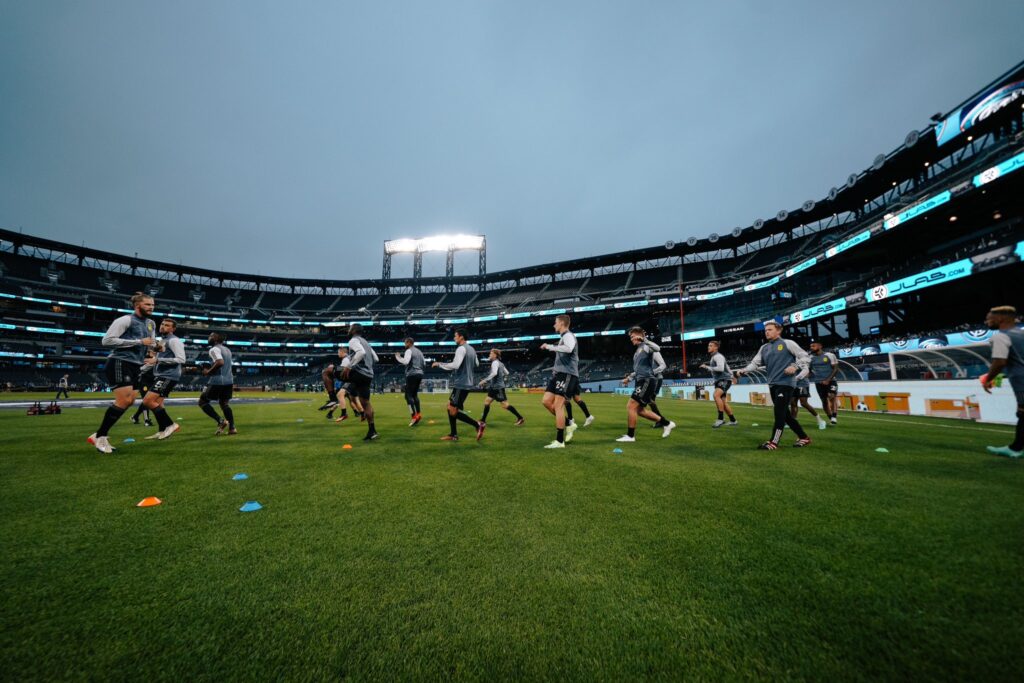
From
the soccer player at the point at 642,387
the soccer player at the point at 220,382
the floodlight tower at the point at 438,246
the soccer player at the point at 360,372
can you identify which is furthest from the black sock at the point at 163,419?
the floodlight tower at the point at 438,246

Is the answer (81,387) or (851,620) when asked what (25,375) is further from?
(851,620)

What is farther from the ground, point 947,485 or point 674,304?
point 674,304

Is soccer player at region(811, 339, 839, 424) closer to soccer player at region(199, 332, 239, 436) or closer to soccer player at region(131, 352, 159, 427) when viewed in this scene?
soccer player at region(199, 332, 239, 436)

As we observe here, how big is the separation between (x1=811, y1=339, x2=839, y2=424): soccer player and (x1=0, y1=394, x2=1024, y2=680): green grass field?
5.89 meters

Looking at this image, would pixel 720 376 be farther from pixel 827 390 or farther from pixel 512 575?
pixel 512 575

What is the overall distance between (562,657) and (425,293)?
64822 mm

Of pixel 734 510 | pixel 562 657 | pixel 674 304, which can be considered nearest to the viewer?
pixel 562 657

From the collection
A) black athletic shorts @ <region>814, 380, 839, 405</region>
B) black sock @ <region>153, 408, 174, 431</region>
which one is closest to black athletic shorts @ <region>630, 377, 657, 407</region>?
black athletic shorts @ <region>814, 380, 839, 405</region>

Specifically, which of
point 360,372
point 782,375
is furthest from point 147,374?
point 782,375

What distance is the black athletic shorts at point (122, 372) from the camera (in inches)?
214

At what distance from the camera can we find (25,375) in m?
41.4

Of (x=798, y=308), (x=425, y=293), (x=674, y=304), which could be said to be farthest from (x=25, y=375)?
(x=798, y=308)

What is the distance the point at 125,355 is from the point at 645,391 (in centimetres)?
800

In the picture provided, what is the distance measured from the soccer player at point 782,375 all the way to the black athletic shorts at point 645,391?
5.49 feet
